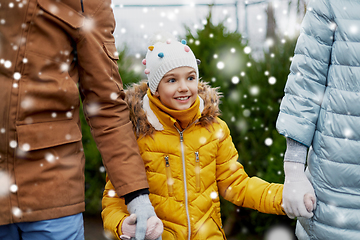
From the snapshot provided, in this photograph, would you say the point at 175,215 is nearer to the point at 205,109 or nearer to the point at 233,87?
the point at 205,109

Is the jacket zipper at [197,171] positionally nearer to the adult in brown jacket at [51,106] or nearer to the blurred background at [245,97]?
the adult in brown jacket at [51,106]

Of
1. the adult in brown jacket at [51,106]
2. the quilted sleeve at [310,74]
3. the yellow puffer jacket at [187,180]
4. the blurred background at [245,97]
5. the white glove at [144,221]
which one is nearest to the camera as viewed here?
the adult in brown jacket at [51,106]

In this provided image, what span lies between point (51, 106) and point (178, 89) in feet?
2.66

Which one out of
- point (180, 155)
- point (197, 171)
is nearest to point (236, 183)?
point (197, 171)

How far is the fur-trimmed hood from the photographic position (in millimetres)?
2068

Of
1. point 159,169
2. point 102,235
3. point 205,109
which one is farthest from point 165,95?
point 102,235

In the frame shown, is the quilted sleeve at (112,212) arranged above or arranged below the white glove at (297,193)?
below

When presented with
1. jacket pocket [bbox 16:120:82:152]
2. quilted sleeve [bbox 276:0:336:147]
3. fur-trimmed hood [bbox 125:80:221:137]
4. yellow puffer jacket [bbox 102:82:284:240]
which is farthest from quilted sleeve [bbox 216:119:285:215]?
jacket pocket [bbox 16:120:82:152]

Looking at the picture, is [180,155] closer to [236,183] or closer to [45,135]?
[236,183]

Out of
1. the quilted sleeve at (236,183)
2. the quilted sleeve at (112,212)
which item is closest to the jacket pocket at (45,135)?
the quilted sleeve at (112,212)

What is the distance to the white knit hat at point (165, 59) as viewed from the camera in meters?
2.02

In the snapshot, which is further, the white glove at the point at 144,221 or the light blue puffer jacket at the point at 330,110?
the light blue puffer jacket at the point at 330,110

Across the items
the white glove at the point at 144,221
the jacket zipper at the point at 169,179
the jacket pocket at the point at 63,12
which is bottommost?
the jacket zipper at the point at 169,179

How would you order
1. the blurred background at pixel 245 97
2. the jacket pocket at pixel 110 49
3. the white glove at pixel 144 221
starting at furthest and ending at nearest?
the blurred background at pixel 245 97, the jacket pocket at pixel 110 49, the white glove at pixel 144 221
